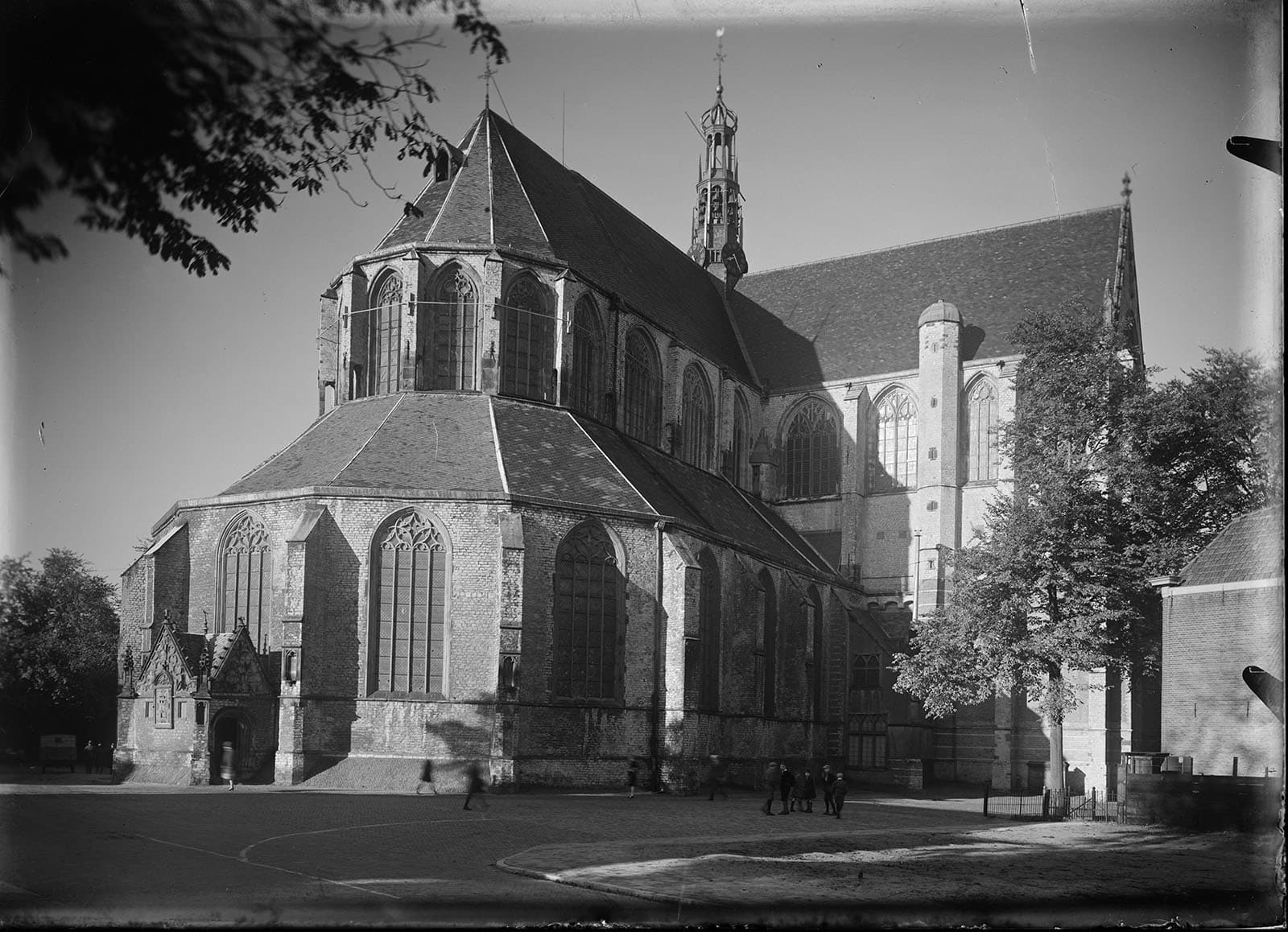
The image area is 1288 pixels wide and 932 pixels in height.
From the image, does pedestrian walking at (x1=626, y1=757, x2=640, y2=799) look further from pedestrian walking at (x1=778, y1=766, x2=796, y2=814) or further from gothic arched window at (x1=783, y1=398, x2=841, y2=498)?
gothic arched window at (x1=783, y1=398, x2=841, y2=498)

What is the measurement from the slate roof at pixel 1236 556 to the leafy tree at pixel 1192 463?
2.54 m

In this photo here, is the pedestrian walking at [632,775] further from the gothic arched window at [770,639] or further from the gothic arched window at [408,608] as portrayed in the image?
the gothic arched window at [770,639]

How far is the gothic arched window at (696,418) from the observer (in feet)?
142

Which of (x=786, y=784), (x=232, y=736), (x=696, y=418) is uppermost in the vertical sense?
(x=696, y=418)

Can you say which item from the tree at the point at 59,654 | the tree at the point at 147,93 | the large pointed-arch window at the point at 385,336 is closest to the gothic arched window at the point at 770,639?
the large pointed-arch window at the point at 385,336

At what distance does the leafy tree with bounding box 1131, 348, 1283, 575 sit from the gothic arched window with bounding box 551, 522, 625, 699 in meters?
13.5

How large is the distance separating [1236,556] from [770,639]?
1457cm

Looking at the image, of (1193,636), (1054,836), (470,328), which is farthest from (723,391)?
(1054,836)

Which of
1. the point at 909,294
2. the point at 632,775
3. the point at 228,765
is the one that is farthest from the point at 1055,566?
the point at 909,294

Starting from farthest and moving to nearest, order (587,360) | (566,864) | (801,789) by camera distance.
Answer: (587,360)
(801,789)
(566,864)

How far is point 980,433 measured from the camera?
46031mm

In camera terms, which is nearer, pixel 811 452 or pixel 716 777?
pixel 716 777

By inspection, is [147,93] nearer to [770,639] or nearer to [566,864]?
[566,864]

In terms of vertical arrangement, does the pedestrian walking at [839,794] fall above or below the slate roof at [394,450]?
below
